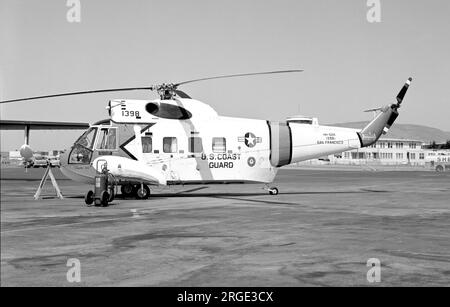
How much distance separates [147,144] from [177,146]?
1.31 m

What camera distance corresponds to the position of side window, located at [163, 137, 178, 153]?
71.5ft

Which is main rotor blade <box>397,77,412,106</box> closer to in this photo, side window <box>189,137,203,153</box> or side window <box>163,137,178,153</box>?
side window <box>189,137,203,153</box>

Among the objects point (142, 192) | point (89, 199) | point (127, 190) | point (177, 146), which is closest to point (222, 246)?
point (89, 199)

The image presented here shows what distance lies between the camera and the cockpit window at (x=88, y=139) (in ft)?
69.8

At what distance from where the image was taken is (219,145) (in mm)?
22219

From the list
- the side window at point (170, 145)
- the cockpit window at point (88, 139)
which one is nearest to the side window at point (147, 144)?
the side window at point (170, 145)

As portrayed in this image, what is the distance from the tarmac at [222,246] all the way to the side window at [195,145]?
605cm

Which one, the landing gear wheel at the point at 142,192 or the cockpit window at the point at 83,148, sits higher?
the cockpit window at the point at 83,148

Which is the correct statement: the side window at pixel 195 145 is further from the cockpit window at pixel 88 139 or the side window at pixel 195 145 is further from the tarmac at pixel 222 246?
the tarmac at pixel 222 246

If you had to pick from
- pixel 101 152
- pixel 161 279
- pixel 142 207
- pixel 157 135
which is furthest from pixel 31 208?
pixel 161 279

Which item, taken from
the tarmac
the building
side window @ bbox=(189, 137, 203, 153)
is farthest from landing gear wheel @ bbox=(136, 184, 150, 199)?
the building

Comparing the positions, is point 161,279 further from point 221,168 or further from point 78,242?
point 221,168

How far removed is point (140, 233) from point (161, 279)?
433cm

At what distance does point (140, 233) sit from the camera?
1099 centimetres
